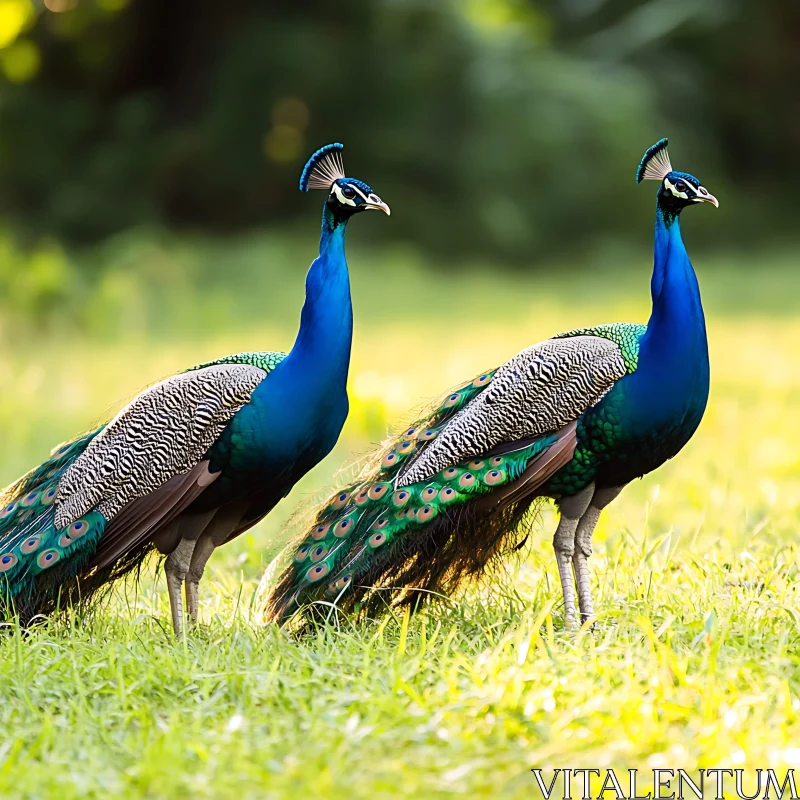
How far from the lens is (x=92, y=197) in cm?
1570

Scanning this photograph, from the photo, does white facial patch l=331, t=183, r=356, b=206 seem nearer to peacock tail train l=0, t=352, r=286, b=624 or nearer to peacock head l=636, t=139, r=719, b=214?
peacock tail train l=0, t=352, r=286, b=624

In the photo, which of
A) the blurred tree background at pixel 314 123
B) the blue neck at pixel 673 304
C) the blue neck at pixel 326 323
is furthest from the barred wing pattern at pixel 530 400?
the blurred tree background at pixel 314 123

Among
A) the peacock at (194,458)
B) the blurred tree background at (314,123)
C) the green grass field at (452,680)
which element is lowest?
the green grass field at (452,680)

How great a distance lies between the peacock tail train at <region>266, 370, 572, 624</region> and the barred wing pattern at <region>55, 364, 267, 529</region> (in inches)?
20.0

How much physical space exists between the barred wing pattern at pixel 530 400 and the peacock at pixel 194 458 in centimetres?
34

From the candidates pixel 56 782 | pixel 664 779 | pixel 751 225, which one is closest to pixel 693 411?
pixel 664 779

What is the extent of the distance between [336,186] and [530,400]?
921mm

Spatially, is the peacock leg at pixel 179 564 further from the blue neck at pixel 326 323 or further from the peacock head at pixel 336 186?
the peacock head at pixel 336 186

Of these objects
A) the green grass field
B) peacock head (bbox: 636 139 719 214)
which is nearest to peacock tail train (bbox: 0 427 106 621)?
the green grass field

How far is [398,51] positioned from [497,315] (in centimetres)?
487

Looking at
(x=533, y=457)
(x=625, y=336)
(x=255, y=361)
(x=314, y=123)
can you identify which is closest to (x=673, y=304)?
(x=625, y=336)

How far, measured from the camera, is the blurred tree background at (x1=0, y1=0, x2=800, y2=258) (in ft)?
52.2

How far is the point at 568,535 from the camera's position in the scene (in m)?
3.89

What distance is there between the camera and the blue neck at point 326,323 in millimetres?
3799
